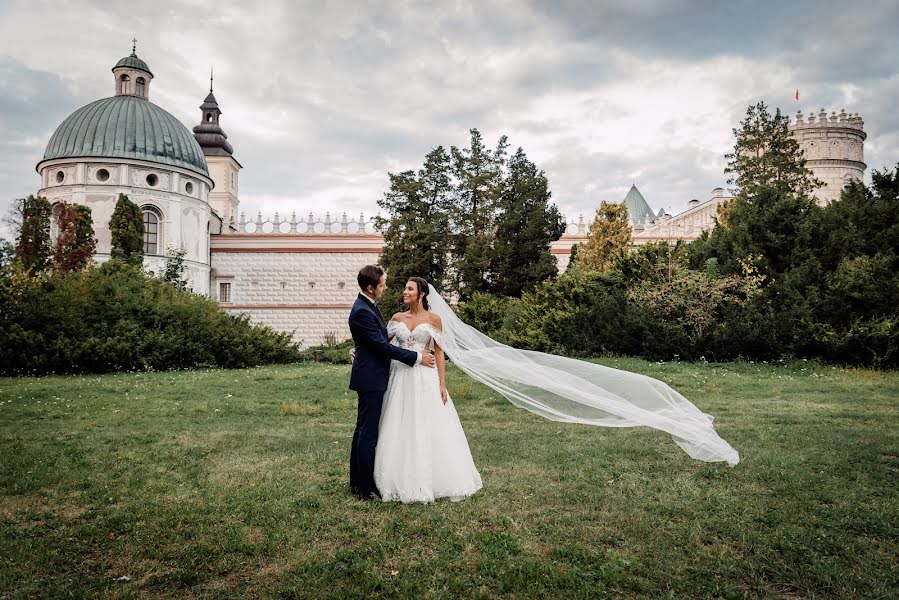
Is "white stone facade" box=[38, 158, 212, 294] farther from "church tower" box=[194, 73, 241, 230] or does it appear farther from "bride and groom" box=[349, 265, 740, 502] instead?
"bride and groom" box=[349, 265, 740, 502]

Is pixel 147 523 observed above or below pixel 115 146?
below

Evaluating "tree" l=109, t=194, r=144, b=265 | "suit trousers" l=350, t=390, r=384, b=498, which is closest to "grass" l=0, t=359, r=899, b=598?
"suit trousers" l=350, t=390, r=384, b=498

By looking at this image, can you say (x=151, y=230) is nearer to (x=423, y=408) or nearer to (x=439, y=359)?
(x=439, y=359)

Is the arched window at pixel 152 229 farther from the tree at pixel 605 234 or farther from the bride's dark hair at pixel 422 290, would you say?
the bride's dark hair at pixel 422 290

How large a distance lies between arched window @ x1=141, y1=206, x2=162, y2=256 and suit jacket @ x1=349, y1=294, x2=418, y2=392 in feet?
123

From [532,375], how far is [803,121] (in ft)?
172

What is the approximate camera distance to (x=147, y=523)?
4848 millimetres

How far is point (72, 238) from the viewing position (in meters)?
34.6

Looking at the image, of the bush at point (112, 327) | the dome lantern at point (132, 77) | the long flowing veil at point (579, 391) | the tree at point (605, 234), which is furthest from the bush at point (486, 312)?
the dome lantern at point (132, 77)

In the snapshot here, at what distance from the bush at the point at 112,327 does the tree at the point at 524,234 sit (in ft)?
36.2

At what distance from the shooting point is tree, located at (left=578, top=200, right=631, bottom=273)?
27.3 m

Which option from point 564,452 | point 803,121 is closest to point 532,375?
point 564,452

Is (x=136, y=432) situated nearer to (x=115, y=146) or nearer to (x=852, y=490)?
(x=852, y=490)

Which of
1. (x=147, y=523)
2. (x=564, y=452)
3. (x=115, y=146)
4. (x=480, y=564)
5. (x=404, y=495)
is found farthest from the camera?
(x=115, y=146)
